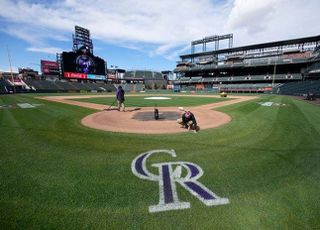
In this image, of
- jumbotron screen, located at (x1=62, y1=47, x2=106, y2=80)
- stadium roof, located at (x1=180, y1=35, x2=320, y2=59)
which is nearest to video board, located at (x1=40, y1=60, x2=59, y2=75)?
jumbotron screen, located at (x1=62, y1=47, x2=106, y2=80)

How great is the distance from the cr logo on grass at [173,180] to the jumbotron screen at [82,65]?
5479 centimetres

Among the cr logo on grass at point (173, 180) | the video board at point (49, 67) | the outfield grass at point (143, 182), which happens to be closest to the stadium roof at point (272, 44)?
the outfield grass at point (143, 182)

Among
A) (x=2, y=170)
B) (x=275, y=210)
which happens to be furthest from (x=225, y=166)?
(x=2, y=170)

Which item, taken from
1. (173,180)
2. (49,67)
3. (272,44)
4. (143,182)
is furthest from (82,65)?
(49,67)

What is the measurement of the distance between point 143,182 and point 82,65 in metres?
59.1

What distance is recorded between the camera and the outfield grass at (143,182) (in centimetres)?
295

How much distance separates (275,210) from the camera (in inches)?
125

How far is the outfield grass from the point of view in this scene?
2.95 metres

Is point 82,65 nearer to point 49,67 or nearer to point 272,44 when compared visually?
point 272,44

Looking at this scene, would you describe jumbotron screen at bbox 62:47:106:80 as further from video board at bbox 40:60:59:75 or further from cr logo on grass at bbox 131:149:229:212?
video board at bbox 40:60:59:75

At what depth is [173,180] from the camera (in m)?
4.21

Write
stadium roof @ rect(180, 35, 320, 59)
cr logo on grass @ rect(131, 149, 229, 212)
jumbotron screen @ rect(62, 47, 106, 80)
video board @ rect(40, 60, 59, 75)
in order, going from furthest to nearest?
video board @ rect(40, 60, 59, 75), stadium roof @ rect(180, 35, 320, 59), jumbotron screen @ rect(62, 47, 106, 80), cr logo on grass @ rect(131, 149, 229, 212)

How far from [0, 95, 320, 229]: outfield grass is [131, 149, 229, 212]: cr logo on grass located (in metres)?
0.14

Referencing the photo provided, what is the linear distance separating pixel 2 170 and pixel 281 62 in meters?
73.8
